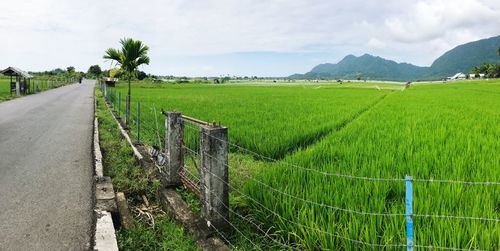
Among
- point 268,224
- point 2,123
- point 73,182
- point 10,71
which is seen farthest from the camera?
point 10,71

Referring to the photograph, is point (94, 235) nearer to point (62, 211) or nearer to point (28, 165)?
point (62, 211)

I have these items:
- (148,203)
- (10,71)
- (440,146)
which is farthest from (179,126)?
(10,71)

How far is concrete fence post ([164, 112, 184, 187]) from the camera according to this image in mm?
5082

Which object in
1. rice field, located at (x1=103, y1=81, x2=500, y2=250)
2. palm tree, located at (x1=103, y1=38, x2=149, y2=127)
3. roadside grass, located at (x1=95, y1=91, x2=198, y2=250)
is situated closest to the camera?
rice field, located at (x1=103, y1=81, x2=500, y2=250)

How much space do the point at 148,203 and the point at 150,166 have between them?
4.24 feet

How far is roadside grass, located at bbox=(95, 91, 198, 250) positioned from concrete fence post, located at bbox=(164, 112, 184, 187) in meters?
0.39

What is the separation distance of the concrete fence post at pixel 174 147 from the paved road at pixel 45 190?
1.08 metres

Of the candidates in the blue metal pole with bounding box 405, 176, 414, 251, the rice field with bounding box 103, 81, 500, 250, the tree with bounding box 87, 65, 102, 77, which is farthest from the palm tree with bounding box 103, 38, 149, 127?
the tree with bounding box 87, 65, 102, 77

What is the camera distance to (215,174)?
149 inches

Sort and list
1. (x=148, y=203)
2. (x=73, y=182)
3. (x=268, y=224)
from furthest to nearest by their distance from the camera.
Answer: (x=73, y=182) < (x=148, y=203) < (x=268, y=224)

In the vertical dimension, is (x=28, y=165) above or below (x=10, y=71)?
below

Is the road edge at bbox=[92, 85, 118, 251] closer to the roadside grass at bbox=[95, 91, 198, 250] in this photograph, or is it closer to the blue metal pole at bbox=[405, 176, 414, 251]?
the roadside grass at bbox=[95, 91, 198, 250]

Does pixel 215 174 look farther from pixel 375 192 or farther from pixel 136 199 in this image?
pixel 136 199

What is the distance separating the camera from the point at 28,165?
6586 millimetres
